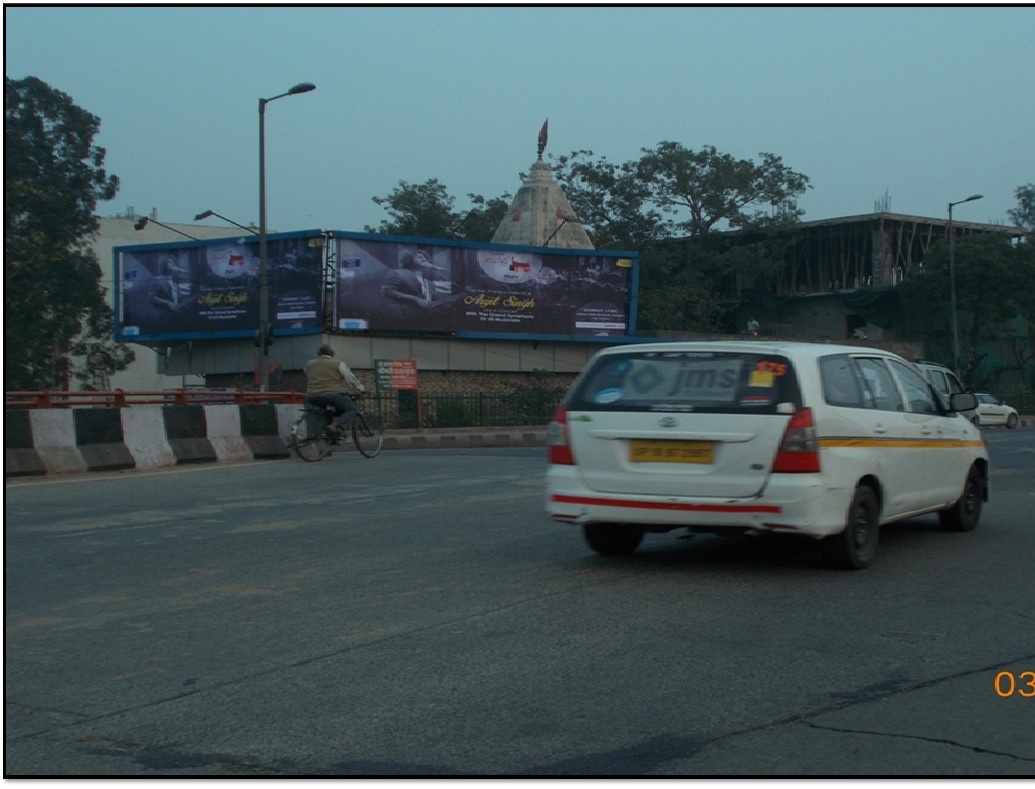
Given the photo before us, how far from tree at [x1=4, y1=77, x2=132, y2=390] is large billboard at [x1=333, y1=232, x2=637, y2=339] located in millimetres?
13516

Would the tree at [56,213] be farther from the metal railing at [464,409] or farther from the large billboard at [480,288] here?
the metal railing at [464,409]

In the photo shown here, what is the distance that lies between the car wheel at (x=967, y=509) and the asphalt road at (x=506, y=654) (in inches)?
5.3

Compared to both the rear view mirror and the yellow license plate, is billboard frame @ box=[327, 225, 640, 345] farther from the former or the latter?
the yellow license plate

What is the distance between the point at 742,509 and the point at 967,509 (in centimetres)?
350

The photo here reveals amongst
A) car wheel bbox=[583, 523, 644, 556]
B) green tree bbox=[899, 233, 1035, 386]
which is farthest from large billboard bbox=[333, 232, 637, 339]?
car wheel bbox=[583, 523, 644, 556]

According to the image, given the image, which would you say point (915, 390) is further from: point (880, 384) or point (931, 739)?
point (931, 739)

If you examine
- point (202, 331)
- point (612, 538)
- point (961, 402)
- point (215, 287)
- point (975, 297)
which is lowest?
point (612, 538)

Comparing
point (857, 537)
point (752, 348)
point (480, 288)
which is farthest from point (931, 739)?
point (480, 288)

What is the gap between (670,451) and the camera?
7.84 m

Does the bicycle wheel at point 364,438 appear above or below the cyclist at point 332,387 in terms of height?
below

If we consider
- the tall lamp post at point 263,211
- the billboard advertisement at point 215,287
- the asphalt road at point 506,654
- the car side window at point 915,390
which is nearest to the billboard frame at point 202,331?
the billboard advertisement at point 215,287

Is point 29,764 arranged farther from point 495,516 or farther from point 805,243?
point 805,243

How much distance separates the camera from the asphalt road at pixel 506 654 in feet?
14.6

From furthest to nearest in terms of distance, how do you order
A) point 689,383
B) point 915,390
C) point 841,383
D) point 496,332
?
1. point 496,332
2. point 915,390
3. point 841,383
4. point 689,383
